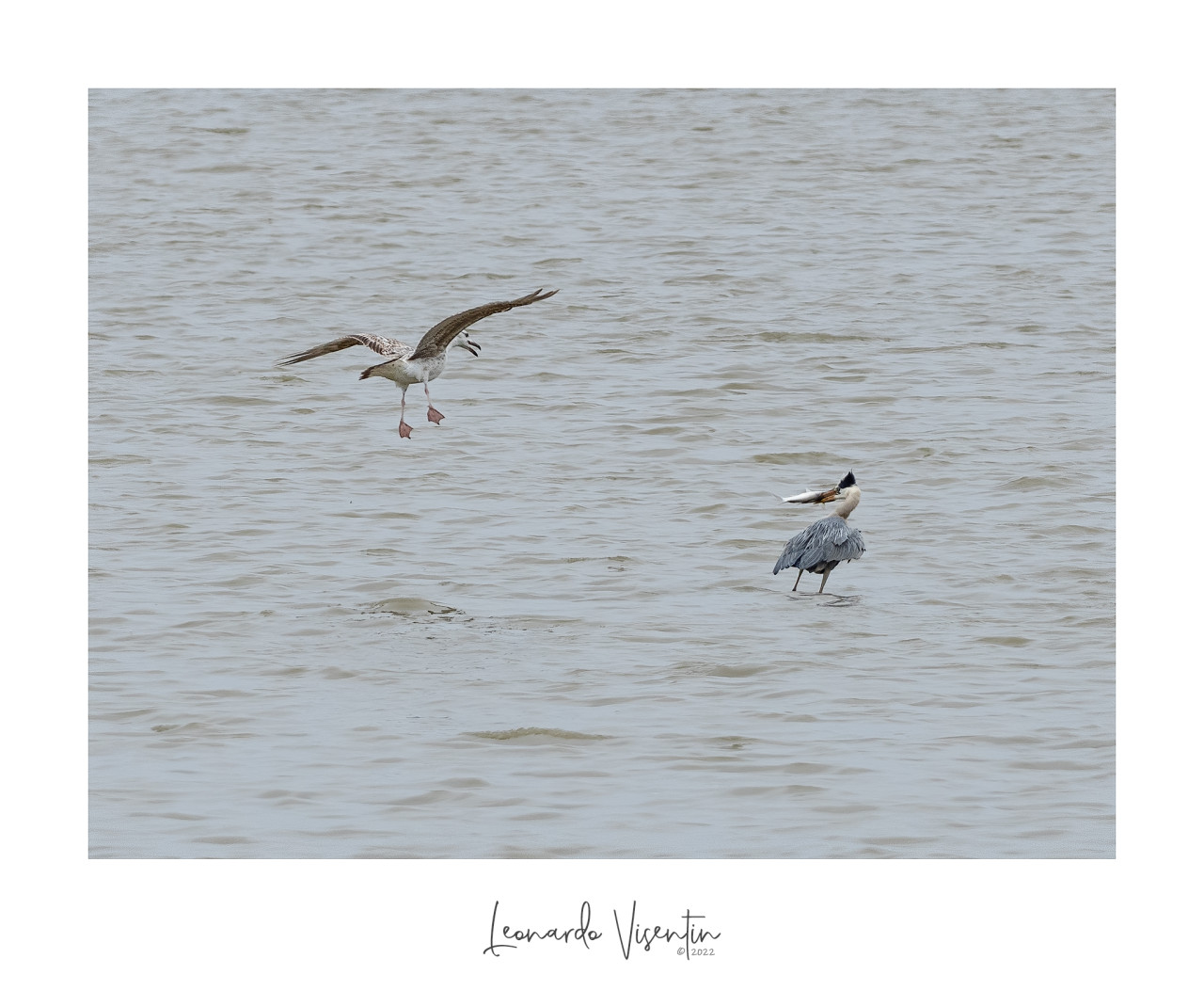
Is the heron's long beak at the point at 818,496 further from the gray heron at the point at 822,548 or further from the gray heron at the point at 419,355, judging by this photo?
the gray heron at the point at 419,355

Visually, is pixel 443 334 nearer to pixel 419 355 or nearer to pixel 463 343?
pixel 419 355

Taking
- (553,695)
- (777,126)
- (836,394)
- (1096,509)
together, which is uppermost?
(777,126)

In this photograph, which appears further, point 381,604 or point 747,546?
point 747,546

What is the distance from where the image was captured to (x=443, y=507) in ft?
53.0

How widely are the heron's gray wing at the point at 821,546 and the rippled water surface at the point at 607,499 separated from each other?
26 centimetres

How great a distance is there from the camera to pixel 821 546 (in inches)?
557

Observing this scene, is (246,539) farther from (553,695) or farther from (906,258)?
(906,258)

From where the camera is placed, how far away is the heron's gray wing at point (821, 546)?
14102 millimetres

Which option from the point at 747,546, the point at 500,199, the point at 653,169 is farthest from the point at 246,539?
the point at 653,169

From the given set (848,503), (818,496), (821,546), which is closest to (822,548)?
(821,546)

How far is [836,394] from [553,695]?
362 inches

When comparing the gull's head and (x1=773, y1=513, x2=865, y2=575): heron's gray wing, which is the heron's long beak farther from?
the gull's head

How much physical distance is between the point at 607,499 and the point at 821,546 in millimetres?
2683

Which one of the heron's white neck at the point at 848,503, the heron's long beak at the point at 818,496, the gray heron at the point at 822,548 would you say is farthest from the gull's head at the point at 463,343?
the heron's white neck at the point at 848,503
